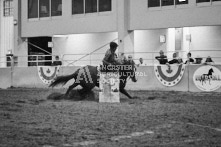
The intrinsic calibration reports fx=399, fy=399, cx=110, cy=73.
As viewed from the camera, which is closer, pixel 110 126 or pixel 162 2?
pixel 110 126

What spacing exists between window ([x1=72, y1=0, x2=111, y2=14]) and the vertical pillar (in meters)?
1.54

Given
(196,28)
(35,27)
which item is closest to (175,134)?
(196,28)

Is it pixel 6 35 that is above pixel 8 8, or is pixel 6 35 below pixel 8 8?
below

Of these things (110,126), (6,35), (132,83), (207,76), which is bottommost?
(110,126)

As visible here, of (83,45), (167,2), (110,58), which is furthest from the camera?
(83,45)

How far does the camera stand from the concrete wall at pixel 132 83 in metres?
19.4

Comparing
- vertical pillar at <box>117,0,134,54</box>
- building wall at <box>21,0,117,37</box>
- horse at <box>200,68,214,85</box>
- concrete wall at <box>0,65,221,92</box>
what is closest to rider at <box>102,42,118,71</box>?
horse at <box>200,68,214,85</box>

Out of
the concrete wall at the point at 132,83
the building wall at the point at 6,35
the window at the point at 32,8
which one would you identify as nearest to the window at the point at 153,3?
the concrete wall at the point at 132,83

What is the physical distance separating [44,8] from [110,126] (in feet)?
86.6

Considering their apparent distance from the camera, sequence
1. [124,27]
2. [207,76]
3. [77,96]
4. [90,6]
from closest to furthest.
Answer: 1. [77,96]
2. [207,76]
3. [124,27]
4. [90,6]

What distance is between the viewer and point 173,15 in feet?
89.4

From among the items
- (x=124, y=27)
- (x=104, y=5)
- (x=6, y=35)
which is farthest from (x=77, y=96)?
(x=6, y=35)

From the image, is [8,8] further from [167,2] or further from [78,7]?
[167,2]

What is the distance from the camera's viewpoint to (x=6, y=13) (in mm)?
36969
